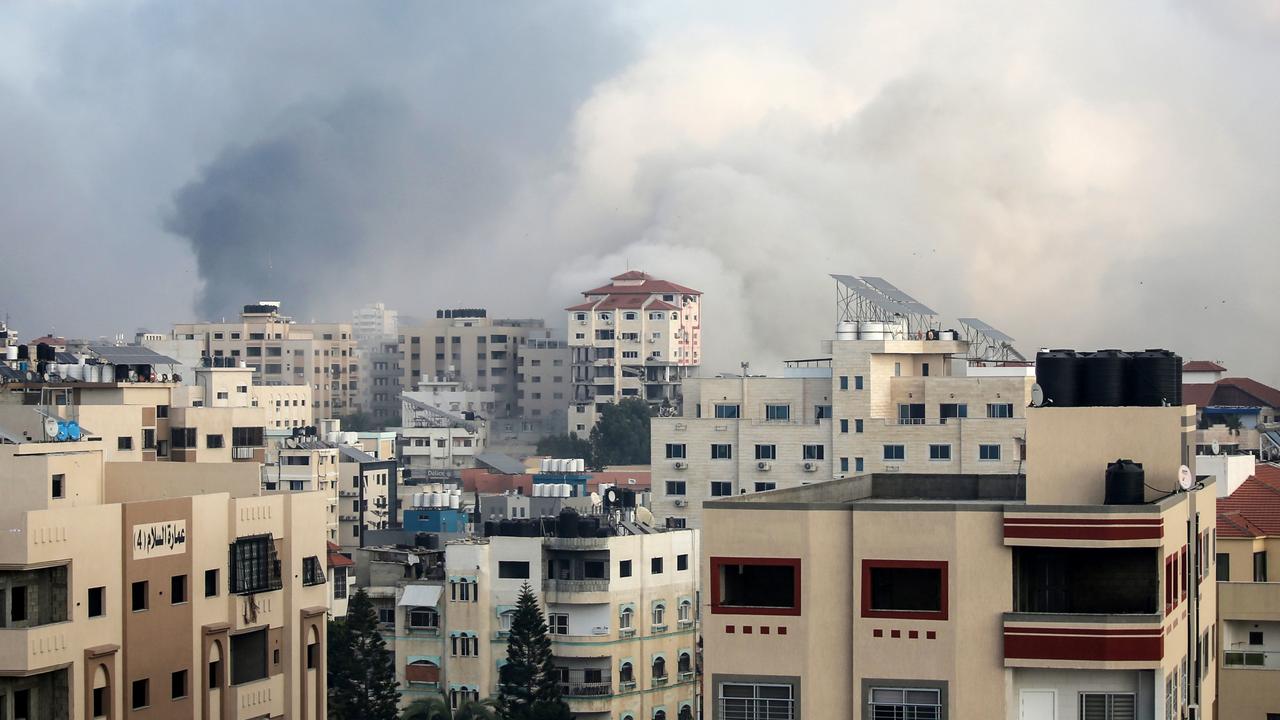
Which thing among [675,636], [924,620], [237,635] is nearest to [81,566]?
[237,635]

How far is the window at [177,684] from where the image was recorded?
2475 cm

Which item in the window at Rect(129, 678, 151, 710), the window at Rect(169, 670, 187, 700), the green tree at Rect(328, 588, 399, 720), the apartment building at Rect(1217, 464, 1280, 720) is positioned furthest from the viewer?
the green tree at Rect(328, 588, 399, 720)

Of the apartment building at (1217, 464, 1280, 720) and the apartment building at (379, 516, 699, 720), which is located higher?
the apartment building at (1217, 464, 1280, 720)

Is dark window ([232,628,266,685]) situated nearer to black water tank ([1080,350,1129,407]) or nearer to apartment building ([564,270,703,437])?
black water tank ([1080,350,1129,407])

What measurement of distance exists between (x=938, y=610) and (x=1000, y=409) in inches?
1490

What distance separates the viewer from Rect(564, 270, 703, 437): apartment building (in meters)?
103

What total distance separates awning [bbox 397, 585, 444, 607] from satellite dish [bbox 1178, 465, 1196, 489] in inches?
1018

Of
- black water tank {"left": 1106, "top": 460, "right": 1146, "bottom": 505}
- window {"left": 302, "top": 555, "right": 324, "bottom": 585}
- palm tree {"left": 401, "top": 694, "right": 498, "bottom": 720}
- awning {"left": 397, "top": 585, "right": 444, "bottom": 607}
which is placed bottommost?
palm tree {"left": 401, "top": 694, "right": 498, "bottom": 720}

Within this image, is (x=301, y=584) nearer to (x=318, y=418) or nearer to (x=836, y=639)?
(x=836, y=639)

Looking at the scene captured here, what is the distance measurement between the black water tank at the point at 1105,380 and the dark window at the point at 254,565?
1116cm

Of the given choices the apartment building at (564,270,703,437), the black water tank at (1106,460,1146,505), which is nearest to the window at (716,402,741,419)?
the black water tank at (1106,460,1146,505)

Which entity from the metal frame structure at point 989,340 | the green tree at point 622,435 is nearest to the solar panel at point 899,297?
the metal frame structure at point 989,340

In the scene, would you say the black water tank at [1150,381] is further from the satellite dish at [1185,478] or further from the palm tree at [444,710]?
the palm tree at [444,710]

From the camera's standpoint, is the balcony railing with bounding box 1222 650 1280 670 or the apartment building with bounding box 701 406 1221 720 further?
the balcony railing with bounding box 1222 650 1280 670
